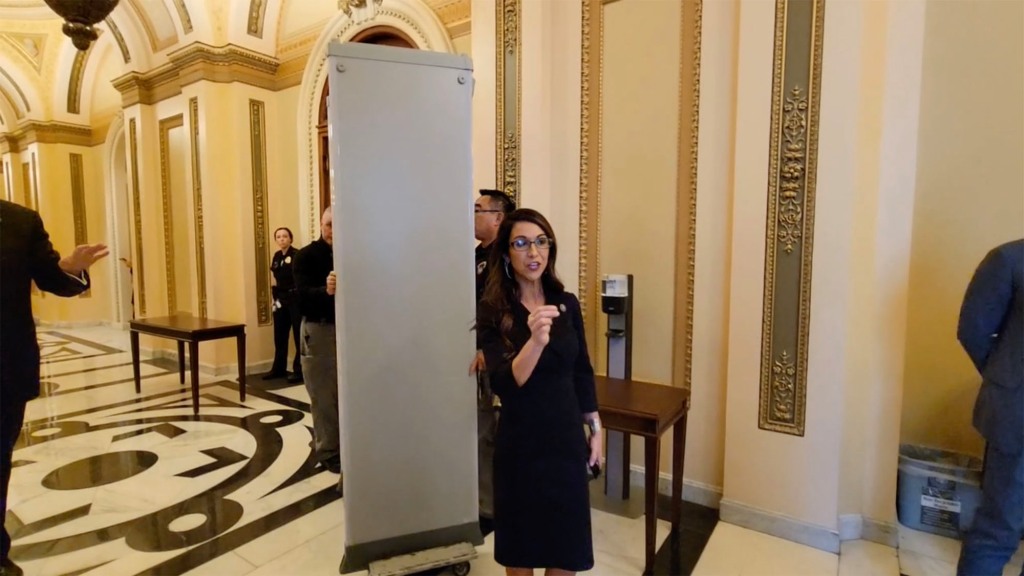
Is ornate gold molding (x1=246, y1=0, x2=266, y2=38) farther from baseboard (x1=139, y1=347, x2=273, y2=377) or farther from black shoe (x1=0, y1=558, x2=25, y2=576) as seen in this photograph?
black shoe (x1=0, y1=558, x2=25, y2=576)

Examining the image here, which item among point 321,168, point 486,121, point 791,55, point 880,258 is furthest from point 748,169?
point 321,168

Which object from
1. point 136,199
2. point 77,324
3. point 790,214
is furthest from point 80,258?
point 77,324

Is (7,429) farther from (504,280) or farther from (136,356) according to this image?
(136,356)

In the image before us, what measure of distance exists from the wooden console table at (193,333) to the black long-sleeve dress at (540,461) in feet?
11.2

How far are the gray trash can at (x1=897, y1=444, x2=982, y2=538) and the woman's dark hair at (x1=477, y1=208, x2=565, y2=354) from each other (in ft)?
6.99

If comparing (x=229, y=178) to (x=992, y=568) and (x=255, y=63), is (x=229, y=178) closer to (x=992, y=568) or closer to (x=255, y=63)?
(x=255, y=63)

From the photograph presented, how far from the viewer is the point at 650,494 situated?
2.11m

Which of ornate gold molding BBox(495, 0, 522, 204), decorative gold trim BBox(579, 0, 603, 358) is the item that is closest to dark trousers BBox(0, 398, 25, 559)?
A: ornate gold molding BBox(495, 0, 522, 204)

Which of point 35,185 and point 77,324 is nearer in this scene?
point 35,185

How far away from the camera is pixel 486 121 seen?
10.2 feet

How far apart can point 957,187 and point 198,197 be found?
605 cm

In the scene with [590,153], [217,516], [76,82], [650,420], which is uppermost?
[76,82]

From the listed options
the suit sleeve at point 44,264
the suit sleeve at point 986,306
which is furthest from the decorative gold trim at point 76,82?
the suit sleeve at point 986,306

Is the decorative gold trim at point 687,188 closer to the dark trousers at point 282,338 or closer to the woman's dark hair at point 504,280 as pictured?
the woman's dark hair at point 504,280
